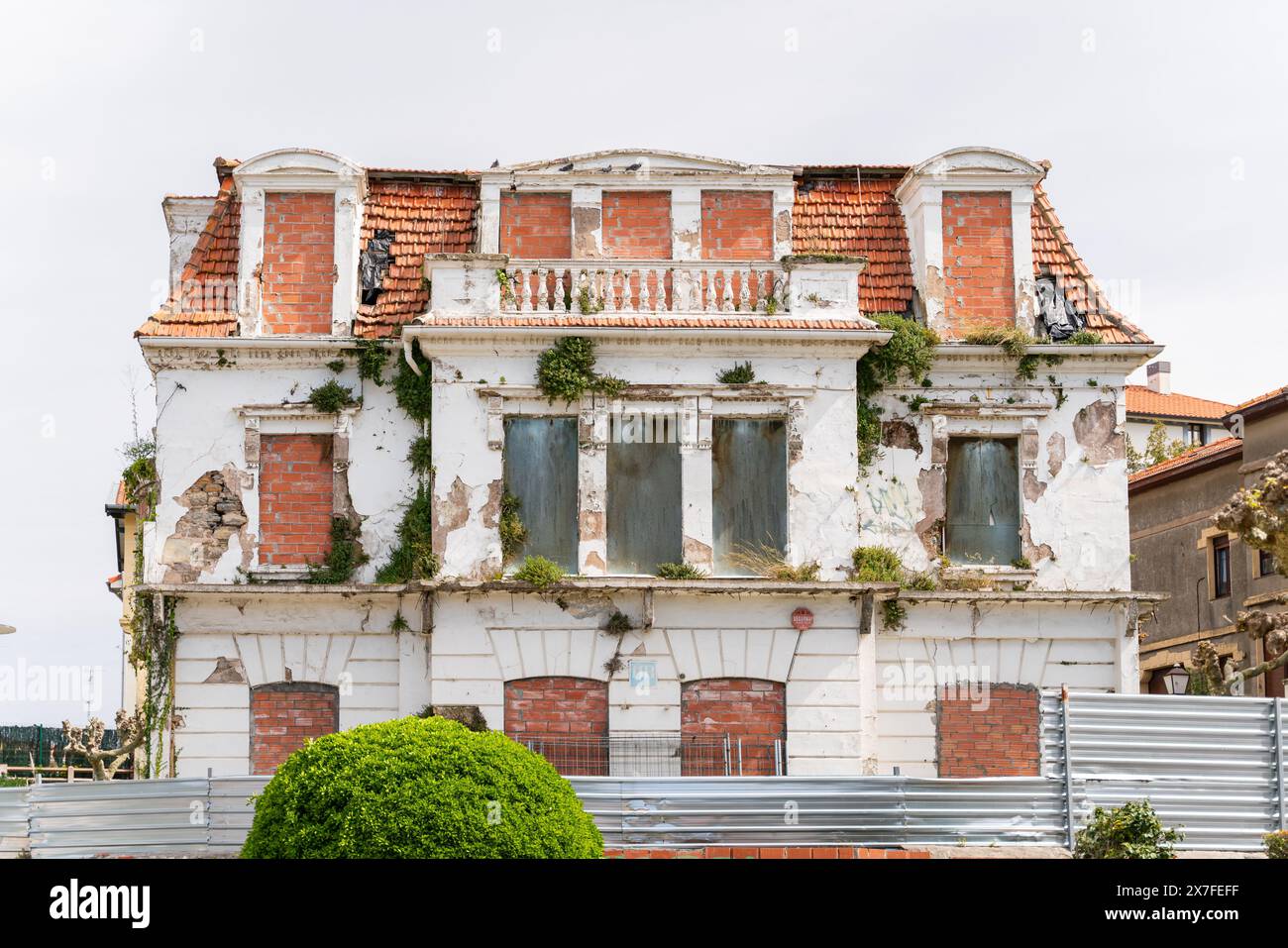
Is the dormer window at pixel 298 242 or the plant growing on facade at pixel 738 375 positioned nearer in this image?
the plant growing on facade at pixel 738 375

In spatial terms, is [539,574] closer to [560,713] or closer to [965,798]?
[560,713]

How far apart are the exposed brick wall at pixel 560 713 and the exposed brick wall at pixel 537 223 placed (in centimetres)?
637

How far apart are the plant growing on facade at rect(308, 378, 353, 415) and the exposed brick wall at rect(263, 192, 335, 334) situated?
94 cm

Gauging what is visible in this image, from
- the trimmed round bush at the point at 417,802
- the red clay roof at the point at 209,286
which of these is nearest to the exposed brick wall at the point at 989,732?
the trimmed round bush at the point at 417,802

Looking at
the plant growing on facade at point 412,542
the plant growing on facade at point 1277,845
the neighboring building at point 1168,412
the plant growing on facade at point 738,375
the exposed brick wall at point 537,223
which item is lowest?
the plant growing on facade at point 1277,845

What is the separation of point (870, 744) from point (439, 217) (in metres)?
9.88

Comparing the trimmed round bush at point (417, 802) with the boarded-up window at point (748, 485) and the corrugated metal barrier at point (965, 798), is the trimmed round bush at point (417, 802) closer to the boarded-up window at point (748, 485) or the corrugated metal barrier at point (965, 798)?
the corrugated metal barrier at point (965, 798)

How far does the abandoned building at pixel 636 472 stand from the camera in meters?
22.5

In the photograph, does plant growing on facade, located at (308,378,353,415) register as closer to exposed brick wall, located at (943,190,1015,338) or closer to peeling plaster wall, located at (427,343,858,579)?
peeling plaster wall, located at (427,343,858,579)

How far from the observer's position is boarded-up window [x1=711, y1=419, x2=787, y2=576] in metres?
23.2

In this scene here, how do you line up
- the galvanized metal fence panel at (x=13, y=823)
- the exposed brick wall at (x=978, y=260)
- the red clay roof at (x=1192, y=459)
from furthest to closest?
the red clay roof at (x=1192, y=459), the exposed brick wall at (x=978, y=260), the galvanized metal fence panel at (x=13, y=823)

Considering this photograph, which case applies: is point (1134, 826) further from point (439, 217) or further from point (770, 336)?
point (439, 217)

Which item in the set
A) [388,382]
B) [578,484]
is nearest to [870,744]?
[578,484]

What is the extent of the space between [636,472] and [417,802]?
984cm
